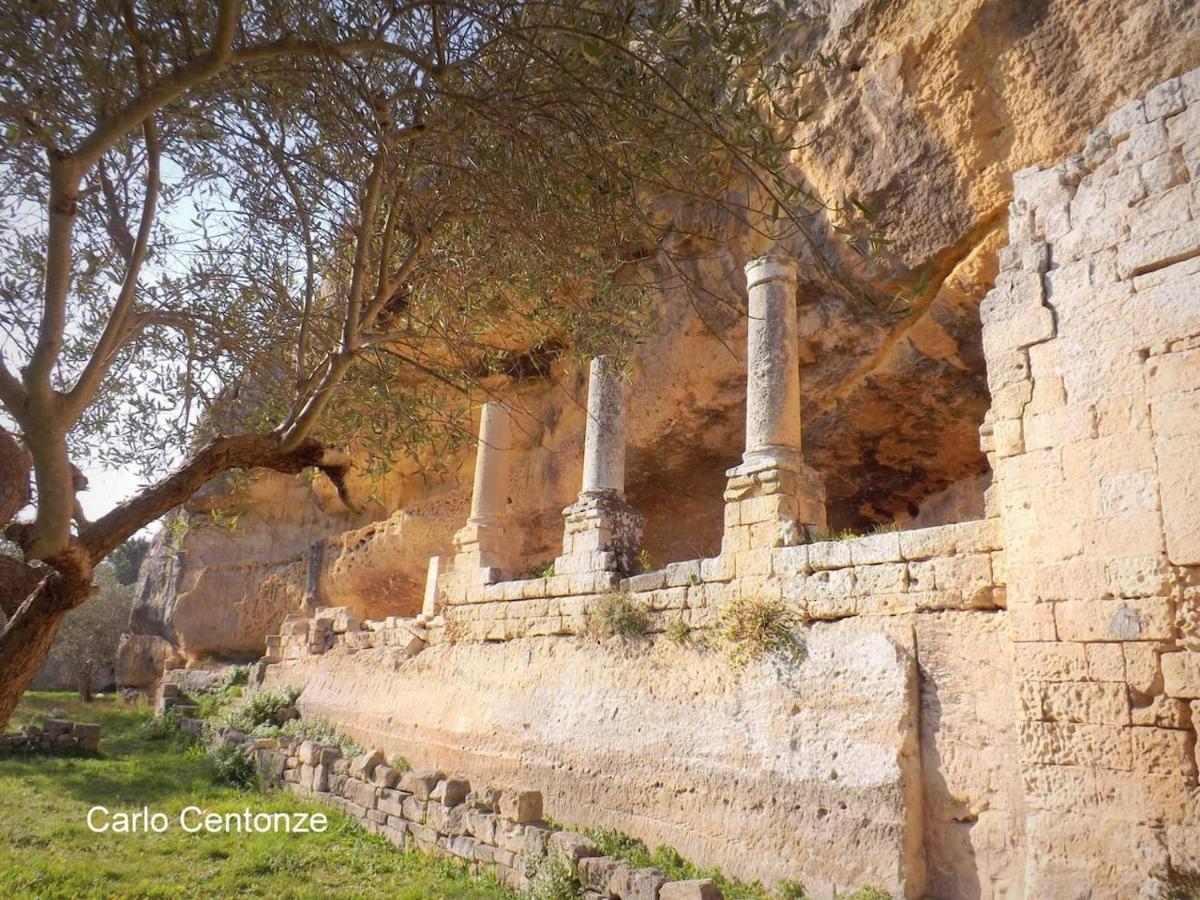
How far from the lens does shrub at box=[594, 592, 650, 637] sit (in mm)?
8195

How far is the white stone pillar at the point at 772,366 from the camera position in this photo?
8273 millimetres

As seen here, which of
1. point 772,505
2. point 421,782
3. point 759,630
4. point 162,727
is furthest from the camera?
point 162,727

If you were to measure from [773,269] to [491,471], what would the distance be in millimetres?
5240

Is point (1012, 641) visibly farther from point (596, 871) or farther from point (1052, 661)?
point (596, 871)

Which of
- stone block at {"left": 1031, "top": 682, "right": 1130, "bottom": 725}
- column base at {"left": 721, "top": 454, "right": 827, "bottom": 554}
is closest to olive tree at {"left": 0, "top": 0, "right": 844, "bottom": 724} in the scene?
column base at {"left": 721, "top": 454, "right": 827, "bottom": 554}

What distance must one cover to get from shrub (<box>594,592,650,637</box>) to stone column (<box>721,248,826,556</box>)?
3.40 feet

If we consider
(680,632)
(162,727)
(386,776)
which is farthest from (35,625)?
(162,727)

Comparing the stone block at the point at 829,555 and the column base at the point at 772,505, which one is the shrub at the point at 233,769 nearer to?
the column base at the point at 772,505

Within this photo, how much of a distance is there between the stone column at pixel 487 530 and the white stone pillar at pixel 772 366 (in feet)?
10.9

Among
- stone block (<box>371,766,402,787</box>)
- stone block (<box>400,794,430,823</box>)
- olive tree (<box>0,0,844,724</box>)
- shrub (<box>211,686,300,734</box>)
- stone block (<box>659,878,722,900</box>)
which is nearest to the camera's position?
olive tree (<box>0,0,844,724</box>)

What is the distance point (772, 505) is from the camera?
25.5 feet

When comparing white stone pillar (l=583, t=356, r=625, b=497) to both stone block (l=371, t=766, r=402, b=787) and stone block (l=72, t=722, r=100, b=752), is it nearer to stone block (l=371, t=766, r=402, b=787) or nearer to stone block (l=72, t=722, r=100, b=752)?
stone block (l=371, t=766, r=402, b=787)

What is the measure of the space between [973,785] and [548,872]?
296cm

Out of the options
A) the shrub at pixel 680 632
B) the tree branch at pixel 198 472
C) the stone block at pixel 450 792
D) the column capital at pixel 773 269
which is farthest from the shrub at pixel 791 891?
the column capital at pixel 773 269
